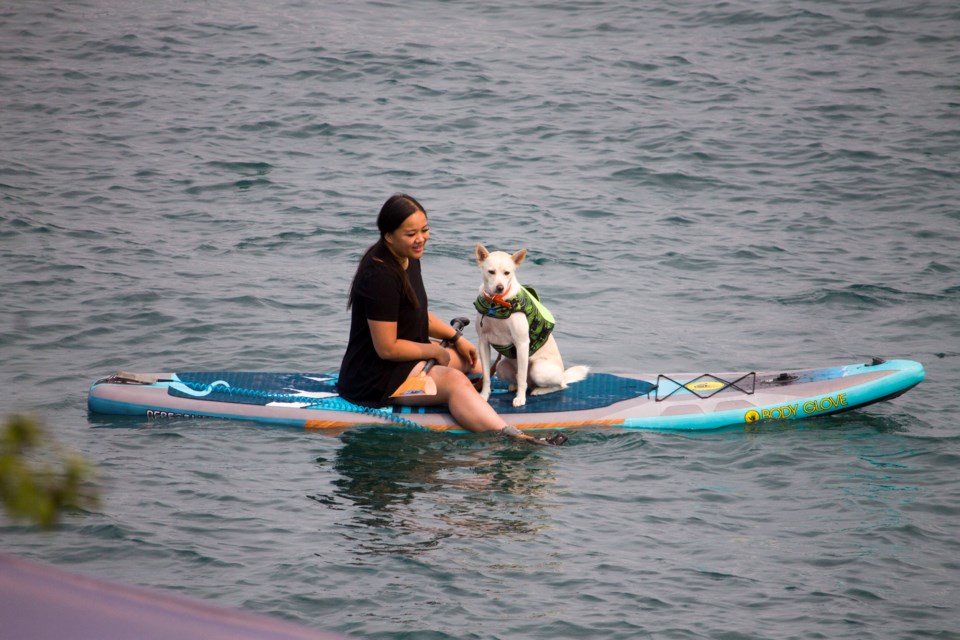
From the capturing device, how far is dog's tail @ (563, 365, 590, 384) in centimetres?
762

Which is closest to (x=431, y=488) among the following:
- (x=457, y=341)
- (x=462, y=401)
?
(x=462, y=401)

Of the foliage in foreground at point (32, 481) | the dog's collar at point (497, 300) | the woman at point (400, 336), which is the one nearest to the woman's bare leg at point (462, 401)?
the woman at point (400, 336)

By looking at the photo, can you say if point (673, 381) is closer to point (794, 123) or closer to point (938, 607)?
point (938, 607)

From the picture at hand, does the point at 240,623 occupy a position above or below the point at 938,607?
above

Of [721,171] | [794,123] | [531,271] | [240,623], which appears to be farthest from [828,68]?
[240,623]

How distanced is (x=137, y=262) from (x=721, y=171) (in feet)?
25.8

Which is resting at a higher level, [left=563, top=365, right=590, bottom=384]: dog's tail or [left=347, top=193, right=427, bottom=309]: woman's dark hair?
[left=347, top=193, right=427, bottom=309]: woman's dark hair

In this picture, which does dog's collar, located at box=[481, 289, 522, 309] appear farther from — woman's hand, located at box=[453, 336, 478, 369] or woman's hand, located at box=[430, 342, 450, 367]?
woman's hand, located at box=[453, 336, 478, 369]

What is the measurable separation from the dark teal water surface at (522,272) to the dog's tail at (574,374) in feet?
2.08

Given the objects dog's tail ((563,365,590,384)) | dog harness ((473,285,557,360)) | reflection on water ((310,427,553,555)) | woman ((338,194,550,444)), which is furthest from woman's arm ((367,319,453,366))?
dog's tail ((563,365,590,384))

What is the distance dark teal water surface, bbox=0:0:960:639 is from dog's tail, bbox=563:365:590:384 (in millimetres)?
633

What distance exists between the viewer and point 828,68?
1816cm

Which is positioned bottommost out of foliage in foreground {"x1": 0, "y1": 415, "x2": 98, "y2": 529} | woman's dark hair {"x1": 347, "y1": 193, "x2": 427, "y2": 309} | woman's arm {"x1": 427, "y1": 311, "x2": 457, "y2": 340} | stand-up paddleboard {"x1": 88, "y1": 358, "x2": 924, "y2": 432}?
stand-up paddleboard {"x1": 88, "y1": 358, "x2": 924, "y2": 432}

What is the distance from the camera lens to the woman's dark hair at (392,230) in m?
6.46
